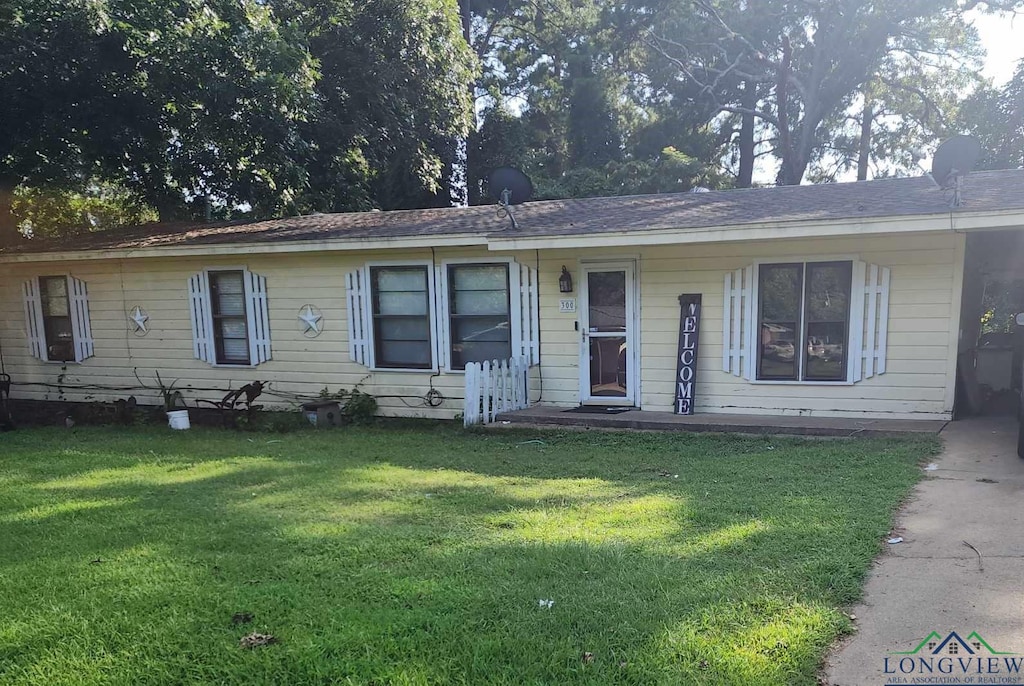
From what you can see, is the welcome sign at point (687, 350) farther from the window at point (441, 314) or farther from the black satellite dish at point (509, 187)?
the black satellite dish at point (509, 187)

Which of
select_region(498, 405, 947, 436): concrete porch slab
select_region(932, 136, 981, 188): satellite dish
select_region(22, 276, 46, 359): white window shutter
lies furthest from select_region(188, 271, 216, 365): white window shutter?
select_region(932, 136, 981, 188): satellite dish

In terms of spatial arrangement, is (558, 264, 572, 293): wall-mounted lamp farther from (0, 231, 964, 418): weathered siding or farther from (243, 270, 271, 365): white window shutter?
(243, 270, 271, 365): white window shutter

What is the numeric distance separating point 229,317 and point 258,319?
1.96 feet

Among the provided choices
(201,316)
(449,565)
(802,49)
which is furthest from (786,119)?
(449,565)

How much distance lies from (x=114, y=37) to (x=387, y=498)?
861cm

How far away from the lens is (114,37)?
9562 mm

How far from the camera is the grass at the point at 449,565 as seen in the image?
2672 mm

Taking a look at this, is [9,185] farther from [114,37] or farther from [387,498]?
[387,498]

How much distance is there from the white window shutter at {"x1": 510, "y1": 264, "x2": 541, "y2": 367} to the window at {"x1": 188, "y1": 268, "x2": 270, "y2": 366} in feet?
12.7

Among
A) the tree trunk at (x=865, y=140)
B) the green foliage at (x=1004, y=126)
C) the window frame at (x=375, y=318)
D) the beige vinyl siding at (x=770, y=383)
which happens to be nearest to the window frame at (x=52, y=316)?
the window frame at (x=375, y=318)

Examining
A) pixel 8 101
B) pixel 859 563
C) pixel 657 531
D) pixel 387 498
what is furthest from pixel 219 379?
pixel 859 563

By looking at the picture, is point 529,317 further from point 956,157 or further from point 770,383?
point 956,157

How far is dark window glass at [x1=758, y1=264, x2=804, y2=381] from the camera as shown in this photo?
750cm

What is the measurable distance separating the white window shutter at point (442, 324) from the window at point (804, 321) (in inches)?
156
